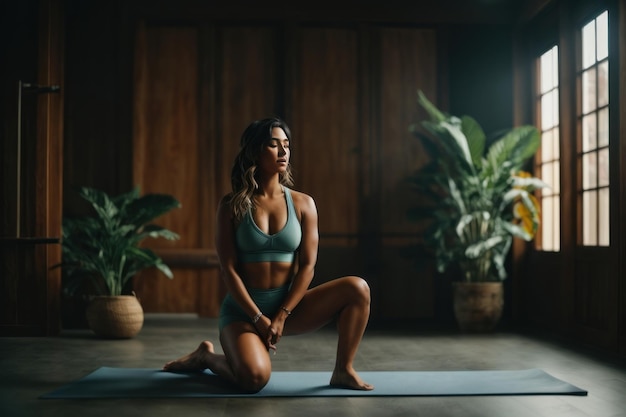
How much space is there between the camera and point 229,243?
134 inches

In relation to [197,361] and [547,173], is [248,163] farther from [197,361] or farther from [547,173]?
[547,173]

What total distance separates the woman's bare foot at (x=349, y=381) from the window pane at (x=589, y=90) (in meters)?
2.83

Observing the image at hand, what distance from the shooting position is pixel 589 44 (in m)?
5.29

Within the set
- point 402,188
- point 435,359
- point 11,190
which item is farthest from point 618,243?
point 11,190

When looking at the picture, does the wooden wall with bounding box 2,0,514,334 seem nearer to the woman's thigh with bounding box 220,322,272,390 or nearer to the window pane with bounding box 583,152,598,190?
the window pane with bounding box 583,152,598,190

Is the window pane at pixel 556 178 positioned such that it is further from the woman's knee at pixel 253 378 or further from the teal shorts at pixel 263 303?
the woman's knee at pixel 253 378

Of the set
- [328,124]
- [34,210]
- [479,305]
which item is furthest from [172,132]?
[479,305]

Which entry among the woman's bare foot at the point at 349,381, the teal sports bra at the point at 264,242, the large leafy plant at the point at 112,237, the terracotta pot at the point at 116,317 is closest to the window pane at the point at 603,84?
the teal sports bra at the point at 264,242

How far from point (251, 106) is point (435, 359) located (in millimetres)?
3087

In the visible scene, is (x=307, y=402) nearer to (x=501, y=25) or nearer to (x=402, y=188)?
(x=402, y=188)

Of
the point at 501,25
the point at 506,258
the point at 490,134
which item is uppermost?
the point at 501,25

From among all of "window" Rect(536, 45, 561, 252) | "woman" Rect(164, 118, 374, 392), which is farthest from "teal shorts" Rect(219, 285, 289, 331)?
"window" Rect(536, 45, 561, 252)

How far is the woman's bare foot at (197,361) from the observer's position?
12.1 feet

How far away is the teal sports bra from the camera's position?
3408mm
